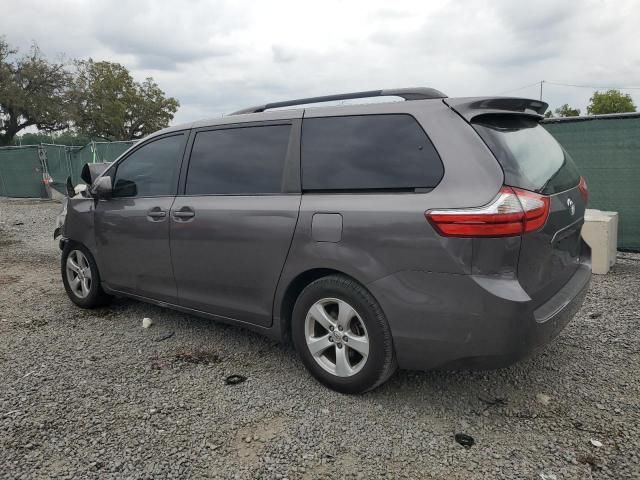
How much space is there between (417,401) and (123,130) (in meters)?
61.0

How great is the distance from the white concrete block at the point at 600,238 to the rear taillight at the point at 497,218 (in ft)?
11.3

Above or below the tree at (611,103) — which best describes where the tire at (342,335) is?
below

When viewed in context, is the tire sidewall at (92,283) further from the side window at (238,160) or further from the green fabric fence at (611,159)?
the green fabric fence at (611,159)

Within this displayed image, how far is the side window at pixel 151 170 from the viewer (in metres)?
3.87

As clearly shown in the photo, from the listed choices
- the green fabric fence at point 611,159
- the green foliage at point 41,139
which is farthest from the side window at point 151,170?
the green foliage at point 41,139

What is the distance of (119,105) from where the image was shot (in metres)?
53.1

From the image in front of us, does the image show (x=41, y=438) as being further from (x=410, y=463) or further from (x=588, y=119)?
(x=588, y=119)

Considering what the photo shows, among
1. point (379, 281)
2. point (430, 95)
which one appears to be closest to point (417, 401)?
point (379, 281)

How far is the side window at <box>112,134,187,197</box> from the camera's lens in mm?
3865

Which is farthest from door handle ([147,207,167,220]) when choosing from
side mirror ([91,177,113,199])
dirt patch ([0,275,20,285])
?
dirt patch ([0,275,20,285])

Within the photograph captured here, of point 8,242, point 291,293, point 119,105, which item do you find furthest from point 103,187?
point 119,105

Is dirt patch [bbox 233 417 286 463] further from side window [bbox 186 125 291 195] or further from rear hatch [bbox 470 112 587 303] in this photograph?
rear hatch [bbox 470 112 587 303]

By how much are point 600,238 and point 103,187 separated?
202 inches

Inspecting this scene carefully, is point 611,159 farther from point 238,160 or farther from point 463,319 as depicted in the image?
point 238,160
